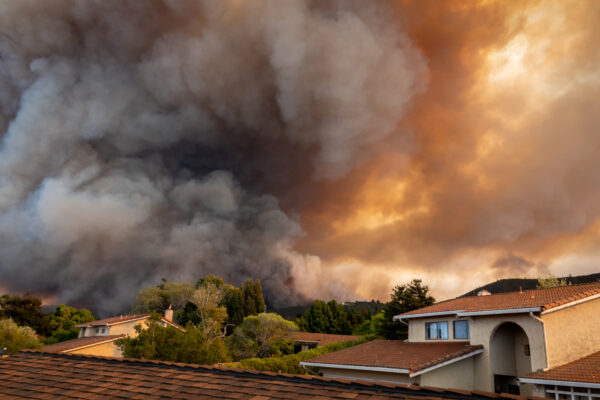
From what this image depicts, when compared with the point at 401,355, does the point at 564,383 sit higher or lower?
lower

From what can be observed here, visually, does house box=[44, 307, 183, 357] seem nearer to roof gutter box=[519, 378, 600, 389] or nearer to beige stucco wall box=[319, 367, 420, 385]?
beige stucco wall box=[319, 367, 420, 385]

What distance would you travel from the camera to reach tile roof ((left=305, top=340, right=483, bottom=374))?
21.8m

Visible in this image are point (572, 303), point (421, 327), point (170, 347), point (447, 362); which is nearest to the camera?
point (447, 362)

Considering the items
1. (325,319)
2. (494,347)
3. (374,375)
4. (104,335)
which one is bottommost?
(104,335)

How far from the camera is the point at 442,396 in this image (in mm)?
6316

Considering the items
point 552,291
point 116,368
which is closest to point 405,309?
point 552,291

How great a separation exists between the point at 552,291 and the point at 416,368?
1271 centimetres

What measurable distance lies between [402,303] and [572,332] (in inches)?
876

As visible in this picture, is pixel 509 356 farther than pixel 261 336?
No

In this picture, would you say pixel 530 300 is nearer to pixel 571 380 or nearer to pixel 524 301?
pixel 524 301

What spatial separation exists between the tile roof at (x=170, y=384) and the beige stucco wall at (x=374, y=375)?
16.4m

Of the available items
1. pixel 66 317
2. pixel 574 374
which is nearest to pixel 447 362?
pixel 574 374

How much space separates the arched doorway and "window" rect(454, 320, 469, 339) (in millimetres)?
2163

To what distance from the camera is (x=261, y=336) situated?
59969 mm
